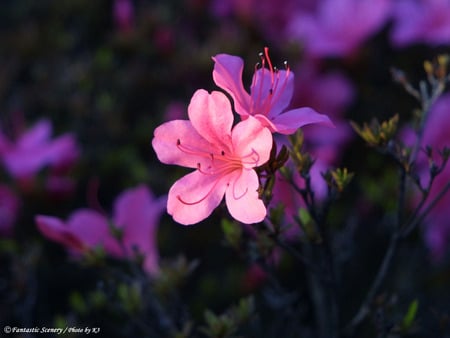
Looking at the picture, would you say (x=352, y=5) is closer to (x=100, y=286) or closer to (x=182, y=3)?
(x=182, y=3)

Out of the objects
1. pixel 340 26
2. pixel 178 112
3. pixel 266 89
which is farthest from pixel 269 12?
pixel 266 89

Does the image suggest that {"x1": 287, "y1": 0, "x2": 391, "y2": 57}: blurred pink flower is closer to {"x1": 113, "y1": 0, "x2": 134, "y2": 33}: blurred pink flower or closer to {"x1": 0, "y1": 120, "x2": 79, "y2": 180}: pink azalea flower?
{"x1": 113, "y1": 0, "x2": 134, "y2": 33}: blurred pink flower

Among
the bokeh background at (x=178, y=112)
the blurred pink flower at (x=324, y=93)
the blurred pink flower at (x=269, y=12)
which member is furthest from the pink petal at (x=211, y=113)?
the blurred pink flower at (x=269, y=12)

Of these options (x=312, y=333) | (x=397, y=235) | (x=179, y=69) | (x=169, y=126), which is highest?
(x=179, y=69)

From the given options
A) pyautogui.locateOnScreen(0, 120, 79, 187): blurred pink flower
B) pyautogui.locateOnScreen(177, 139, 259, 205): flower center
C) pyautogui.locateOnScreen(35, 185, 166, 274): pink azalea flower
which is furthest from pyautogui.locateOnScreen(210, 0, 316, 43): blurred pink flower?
pyautogui.locateOnScreen(177, 139, 259, 205): flower center

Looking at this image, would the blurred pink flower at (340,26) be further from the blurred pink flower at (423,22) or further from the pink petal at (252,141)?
the pink petal at (252,141)

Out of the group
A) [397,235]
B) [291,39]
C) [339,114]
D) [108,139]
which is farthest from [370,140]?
→ [108,139]

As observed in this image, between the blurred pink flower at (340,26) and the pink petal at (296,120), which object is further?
the blurred pink flower at (340,26)
